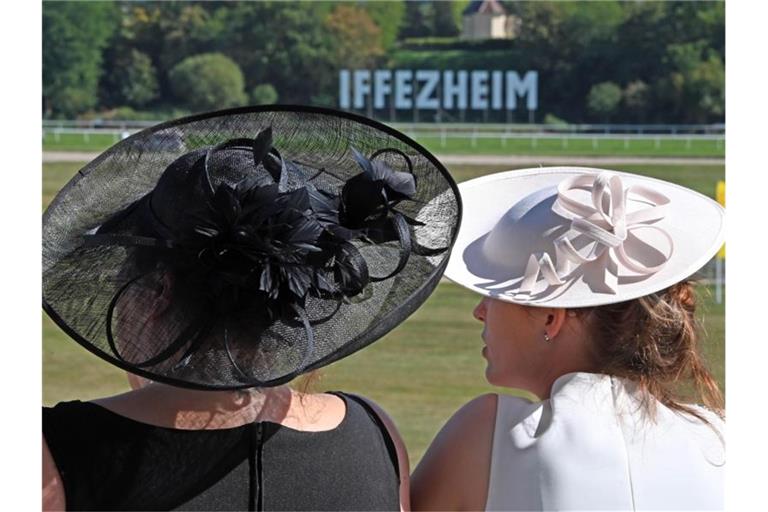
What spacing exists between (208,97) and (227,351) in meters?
38.6

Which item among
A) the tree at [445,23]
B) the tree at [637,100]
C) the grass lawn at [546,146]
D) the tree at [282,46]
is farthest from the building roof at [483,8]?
the grass lawn at [546,146]

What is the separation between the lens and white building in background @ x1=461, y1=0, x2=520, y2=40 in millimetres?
45844

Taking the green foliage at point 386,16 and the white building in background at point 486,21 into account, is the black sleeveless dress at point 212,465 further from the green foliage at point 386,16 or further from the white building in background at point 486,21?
the white building in background at point 486,21

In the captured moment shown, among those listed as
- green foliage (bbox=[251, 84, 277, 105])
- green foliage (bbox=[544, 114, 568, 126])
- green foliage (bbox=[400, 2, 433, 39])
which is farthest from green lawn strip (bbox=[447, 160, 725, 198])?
green foliage (bbox=[400, 2, 433, 39])

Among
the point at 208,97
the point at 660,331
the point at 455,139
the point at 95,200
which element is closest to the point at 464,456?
the point at 660,331

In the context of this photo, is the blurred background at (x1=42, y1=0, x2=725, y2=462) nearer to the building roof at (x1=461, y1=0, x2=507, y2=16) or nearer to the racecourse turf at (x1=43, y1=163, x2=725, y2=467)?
the building roof at (x1=461, y1=0, x2=507, y2=16)

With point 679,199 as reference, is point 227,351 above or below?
below

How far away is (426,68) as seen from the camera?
4550 cm

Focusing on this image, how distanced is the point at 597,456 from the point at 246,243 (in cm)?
54

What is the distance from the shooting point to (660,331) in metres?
1.72

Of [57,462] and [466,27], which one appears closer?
[57,462]

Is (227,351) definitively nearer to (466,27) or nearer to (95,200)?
(95,200)

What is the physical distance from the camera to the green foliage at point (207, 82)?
39000 millimetres

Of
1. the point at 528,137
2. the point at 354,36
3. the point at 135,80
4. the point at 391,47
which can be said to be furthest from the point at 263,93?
the point at 528,137
